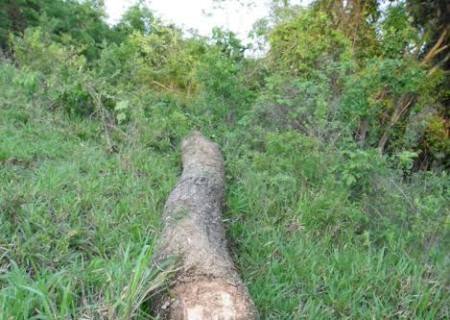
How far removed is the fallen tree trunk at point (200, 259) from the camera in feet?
6.18

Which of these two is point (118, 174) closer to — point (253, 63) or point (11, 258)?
point (11, 258)

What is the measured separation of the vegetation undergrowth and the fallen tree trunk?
124 millimetres

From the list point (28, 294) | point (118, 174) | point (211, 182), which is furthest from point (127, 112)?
point (28, 294)

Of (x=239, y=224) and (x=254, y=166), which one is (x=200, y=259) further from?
(x=254, y=166)

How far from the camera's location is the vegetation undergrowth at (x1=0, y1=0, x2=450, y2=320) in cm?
230

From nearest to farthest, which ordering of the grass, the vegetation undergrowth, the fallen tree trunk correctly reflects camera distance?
the fallen tree trunk → the grass → the vegetation undergrowth

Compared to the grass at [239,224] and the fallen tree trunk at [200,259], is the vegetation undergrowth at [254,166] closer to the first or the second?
the grass at [239,224]

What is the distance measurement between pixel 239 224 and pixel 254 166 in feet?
3.46

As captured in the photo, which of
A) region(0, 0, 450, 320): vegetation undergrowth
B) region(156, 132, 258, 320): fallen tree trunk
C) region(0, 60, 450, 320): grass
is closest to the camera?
region(156, 132, 258, 320): fallen tree trunk

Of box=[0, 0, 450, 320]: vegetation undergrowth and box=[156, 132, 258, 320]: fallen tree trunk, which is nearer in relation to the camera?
box=[156, 132, 258, 320]: fallen tree trunk

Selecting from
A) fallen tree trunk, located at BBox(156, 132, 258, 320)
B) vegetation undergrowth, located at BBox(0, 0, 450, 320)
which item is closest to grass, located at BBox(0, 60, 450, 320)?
vegetation undergrowth, located at BBox(0, 0, 450, 320)

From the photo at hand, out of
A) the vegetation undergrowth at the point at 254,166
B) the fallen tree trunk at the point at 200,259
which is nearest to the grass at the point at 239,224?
the vegetation undergrowth at the point at 254,166

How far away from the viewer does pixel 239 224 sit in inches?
123

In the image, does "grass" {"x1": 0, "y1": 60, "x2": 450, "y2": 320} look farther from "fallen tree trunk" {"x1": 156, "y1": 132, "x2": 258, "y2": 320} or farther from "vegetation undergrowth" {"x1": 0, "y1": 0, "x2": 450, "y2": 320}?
"fallen tree trunk" {"x1": 156, "y1": 132, "x2": 258, "y2": 320}
